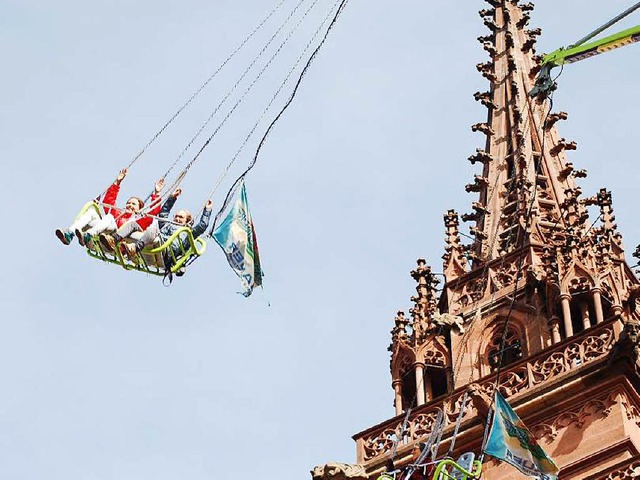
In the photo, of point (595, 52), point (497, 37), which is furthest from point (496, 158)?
point (595, 52)

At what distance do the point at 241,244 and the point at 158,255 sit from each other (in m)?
2.31

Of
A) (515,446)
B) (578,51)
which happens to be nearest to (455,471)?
(515,446)

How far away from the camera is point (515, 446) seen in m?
41.6

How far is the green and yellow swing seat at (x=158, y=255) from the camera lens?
40.0 m

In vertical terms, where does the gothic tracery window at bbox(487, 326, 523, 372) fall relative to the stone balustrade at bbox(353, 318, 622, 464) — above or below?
above

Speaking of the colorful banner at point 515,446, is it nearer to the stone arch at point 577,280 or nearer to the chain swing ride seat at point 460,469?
the chain swing ride seat at point 460,469

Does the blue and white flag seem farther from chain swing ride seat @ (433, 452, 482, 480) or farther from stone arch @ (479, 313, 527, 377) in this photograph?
stone arch @ (479, 313, 527, 377)

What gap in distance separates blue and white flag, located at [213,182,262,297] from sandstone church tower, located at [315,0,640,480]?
5658 mm

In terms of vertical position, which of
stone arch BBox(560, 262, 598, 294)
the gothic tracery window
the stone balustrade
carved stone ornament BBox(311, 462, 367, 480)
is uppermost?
stone arch BBox(560, 262, 598, 294)

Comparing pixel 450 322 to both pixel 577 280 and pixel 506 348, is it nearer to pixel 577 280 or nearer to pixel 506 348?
pixel 506 348

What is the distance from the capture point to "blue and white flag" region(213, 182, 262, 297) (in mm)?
41938

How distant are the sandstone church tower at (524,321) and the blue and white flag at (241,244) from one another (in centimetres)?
566

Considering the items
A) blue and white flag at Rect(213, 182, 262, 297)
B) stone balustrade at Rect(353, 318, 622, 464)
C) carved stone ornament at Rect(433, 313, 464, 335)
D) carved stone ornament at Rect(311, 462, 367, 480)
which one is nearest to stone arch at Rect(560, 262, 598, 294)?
carved stone ornament at Rect(433, 313, 464, 335)

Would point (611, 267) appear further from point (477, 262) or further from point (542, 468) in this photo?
point (542, 468)
